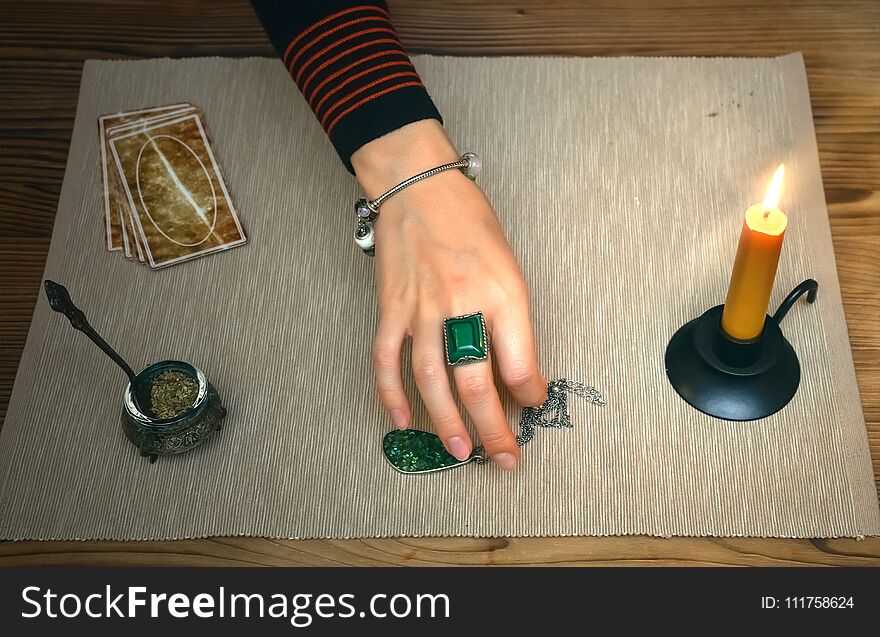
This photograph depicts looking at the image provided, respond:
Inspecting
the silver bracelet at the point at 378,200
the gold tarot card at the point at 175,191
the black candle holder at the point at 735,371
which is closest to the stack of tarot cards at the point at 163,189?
the gold tarot card at the point at 175,191

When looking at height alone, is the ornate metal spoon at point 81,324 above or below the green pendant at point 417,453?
above

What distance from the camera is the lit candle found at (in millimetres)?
736

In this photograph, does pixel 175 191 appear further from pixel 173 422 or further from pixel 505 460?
pixel 505 460

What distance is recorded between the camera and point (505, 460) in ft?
2.81

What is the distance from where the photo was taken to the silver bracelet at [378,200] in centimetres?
90

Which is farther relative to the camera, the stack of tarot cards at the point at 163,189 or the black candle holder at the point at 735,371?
the stack of tarot cards at the point at 163,189

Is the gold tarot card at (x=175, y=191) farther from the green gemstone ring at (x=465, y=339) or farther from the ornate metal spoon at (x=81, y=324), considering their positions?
the green gemstone ring at (x=465, y=339)

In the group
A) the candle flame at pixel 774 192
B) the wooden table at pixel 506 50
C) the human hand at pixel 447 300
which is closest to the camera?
the candle flame at pixel 774 192

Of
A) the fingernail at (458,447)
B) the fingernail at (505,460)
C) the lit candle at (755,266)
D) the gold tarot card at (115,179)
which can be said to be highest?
the gold tarot card at (115,179)

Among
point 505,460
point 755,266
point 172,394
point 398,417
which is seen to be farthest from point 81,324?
point 755,266

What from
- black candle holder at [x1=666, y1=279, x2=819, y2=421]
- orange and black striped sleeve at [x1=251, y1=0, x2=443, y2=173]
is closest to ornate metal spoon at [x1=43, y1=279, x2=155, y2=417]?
orange and black striped sleeve at [x1=251, y1=0, x2=443, y2=173]

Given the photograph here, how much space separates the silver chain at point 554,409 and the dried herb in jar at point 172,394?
0.28 meters

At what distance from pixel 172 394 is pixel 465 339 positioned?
11.6 inches
